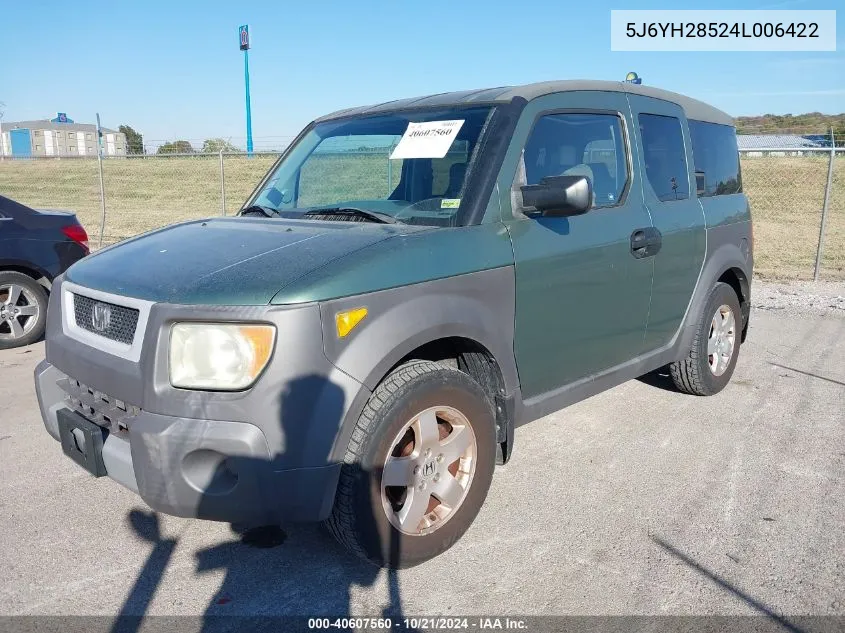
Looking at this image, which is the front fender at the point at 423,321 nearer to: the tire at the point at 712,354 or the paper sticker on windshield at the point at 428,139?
the paper sticker on windshield at the point at 428,139

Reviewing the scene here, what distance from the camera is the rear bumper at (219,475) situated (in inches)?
99.1

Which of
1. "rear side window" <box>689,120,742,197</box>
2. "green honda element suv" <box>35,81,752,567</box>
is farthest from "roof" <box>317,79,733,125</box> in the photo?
"rear side window" <box>689,120,742,197</box>

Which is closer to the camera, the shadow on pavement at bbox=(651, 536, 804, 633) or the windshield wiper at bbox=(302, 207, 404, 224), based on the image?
the shadow on pavement at bbox=(651, 536, 804, 633)

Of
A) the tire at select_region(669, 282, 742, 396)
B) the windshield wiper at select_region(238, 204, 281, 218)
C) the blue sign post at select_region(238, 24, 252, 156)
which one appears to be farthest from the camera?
the blue sign post at select_region(238, 24, 252, 156)

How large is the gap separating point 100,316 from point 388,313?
123 cm

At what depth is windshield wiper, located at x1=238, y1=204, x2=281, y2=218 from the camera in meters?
3.93

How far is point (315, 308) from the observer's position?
256cm

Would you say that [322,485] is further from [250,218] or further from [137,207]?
[137,207]

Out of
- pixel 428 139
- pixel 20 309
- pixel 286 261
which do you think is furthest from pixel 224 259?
pixel 20 309

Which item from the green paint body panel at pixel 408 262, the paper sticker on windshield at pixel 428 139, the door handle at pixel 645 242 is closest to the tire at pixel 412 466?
the green paint body panel at pixel 408 262

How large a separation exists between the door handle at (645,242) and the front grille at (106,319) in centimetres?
260

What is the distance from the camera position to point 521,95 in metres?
3.55

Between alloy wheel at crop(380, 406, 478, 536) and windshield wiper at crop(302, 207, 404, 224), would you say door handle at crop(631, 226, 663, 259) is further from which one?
alloy wheel at crop(380, 406, 478, 536)

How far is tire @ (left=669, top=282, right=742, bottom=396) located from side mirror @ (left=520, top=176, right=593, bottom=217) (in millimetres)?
1989
